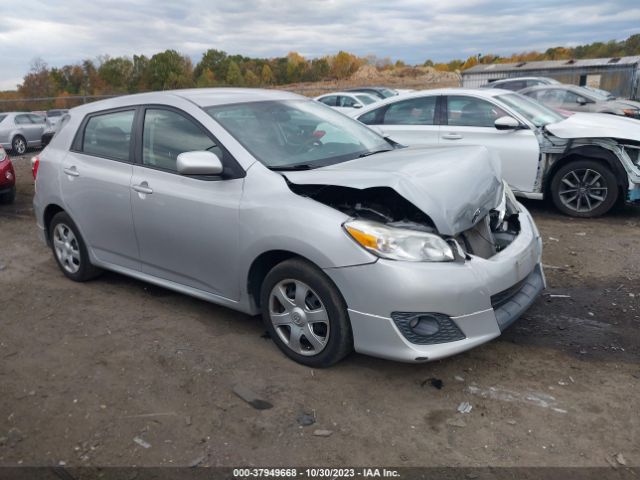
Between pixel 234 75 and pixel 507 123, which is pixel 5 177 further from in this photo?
pixel 234 75

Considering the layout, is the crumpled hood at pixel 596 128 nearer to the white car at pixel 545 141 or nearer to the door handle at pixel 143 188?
the white car at pixel 545 141

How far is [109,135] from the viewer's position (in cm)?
477

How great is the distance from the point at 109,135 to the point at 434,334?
326 centimetres

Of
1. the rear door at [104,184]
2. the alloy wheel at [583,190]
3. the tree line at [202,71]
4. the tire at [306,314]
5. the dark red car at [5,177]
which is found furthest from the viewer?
the tree line at [202,71]

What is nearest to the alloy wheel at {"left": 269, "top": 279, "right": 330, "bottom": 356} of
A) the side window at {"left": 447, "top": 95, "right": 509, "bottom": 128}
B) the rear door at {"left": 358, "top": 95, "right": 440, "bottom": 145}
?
the rear door at {"left": 358, "top": 95, "right": 440, "bottom": 145}

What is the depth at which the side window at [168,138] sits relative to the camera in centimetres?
401

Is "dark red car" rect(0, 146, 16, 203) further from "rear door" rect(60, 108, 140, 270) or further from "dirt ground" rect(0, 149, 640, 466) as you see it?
"dirt ground" rect(0, 149, 640, 466)

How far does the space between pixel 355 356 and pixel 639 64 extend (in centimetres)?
2755

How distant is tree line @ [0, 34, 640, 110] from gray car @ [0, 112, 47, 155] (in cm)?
2013

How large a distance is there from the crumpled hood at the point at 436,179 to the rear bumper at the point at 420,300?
12.5 inches

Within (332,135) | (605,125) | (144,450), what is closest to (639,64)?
(605,125)

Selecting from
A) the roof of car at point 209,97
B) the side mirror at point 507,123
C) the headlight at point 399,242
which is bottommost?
the headlight at point 399,242

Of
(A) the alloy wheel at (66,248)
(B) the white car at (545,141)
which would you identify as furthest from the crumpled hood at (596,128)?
(A) the alloy wheel at (66,248)

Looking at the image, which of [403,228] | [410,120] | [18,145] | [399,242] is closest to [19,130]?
[18,145]
